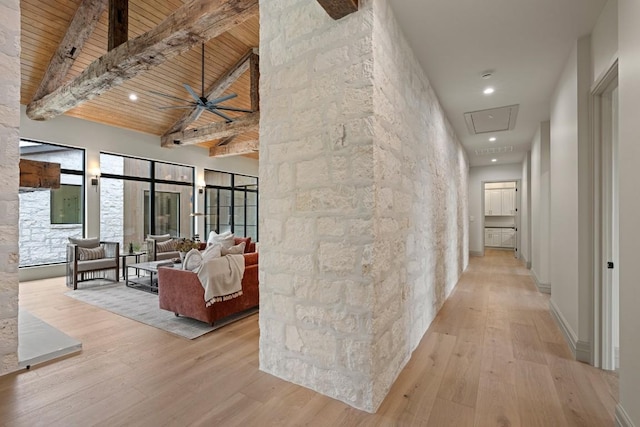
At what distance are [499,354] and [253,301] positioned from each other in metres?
2.71

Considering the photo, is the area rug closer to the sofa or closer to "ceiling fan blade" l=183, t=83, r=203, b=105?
the sofa

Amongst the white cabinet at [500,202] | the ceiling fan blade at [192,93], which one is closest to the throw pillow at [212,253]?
the ceiling fan blade at [192,93]

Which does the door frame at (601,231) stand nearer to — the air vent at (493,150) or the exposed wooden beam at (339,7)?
the exposed wooden beam at (339,7)

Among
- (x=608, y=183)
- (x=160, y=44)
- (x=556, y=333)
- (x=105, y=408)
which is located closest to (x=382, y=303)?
(x=105, y=408)

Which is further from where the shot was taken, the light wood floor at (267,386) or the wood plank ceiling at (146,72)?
the wood plank ceiling at (146,72)

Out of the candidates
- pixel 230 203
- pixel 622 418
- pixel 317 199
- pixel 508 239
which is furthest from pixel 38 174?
pixel 508 239

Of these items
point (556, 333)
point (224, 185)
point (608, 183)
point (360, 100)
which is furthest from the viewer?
point (224, 185)

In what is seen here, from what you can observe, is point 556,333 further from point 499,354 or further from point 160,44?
point 160,44

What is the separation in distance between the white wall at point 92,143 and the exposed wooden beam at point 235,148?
66cm

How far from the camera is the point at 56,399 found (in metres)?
1.98

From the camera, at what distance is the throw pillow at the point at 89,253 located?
528 cm

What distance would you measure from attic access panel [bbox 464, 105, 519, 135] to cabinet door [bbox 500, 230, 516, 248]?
5795 mm

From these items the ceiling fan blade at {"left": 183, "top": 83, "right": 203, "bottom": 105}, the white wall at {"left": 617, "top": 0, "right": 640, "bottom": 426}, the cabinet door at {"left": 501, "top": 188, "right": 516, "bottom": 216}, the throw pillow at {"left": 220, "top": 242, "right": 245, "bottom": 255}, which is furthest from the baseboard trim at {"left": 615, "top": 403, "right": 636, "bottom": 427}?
the cabinet door at {"left": 501, "top": 188, "right": 516, "bottom": 216}

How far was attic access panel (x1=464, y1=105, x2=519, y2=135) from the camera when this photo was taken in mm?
4398
